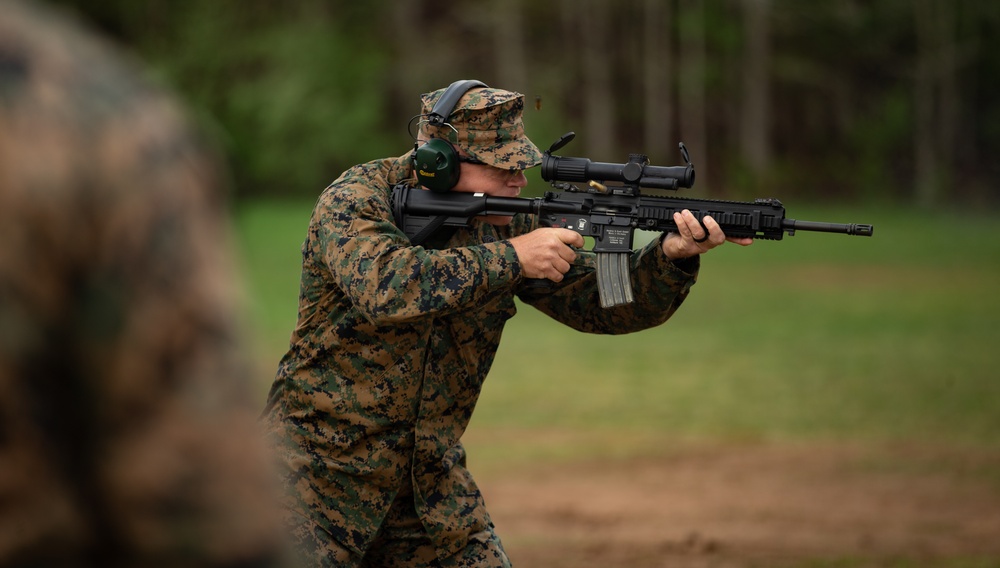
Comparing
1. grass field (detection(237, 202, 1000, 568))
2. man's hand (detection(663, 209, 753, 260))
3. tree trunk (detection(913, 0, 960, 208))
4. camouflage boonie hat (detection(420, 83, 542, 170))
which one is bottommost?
grass field (detection(237, 202, 1000, 568))

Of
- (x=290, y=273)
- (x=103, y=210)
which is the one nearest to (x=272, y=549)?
(x=103, y=210)

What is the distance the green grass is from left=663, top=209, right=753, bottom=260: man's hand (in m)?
2.87

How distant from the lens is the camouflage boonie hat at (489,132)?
4.83 meters

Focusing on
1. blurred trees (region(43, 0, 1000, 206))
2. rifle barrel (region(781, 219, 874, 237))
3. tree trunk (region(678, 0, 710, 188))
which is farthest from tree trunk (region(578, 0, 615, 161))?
rifle barrel (region(781, 219, 874, 237))

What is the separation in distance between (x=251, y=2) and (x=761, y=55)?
19299mm

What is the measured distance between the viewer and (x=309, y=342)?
15.4 feet

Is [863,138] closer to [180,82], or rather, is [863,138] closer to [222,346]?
[180,82]

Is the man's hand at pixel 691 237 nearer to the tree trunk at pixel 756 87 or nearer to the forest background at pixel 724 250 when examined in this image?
the forest background at pixel 724 250

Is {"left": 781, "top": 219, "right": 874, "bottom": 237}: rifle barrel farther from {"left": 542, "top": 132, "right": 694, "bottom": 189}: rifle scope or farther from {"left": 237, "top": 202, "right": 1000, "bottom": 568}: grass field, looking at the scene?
{"left": 237, "top": 202, "right": 1000, "bottom": 568}: grass field

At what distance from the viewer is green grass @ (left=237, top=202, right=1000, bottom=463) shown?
12.3m

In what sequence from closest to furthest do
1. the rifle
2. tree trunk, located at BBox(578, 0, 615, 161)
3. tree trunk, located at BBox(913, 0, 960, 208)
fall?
the rifle < tree trunk, located at BBox(913, 0, 960, 208) < tree trunk, located at BBox(578, 0, 615, 161)

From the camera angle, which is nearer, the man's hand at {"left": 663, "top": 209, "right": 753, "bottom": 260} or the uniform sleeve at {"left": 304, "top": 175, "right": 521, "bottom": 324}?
the uniform sleeve at {"left": 304, "top": 175, "right": 521, "bottom": 324}

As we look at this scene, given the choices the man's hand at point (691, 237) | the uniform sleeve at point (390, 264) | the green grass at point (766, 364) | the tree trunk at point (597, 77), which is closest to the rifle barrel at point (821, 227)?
the man's hand at point (691, 237)

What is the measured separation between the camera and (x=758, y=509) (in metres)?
9.55
